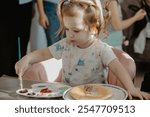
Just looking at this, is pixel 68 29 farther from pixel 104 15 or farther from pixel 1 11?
pixel 1 11

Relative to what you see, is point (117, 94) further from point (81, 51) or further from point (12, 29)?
point (12, 29)

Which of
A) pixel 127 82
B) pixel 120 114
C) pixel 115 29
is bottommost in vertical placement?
pixel 120 114

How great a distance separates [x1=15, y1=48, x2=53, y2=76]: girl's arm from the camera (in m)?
1.06

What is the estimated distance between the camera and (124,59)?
102cm

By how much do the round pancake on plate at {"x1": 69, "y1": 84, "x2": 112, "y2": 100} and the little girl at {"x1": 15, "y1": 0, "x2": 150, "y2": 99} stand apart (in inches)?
1.8

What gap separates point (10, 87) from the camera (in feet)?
3.39

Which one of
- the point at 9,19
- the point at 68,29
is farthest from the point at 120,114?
the point at 9,19

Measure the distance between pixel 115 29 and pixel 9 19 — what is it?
0.34 metres

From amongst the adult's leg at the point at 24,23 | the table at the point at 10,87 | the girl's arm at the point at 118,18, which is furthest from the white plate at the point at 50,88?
the girl's arm at the point at 118,18

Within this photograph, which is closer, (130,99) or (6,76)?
(130,99)

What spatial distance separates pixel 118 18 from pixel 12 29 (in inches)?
13.6

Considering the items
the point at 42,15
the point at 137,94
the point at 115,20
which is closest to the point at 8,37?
the point at 42,15

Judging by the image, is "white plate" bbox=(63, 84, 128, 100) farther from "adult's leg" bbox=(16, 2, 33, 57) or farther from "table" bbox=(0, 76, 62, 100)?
"adult's leg" bbox=(16, 2, 33, 57)

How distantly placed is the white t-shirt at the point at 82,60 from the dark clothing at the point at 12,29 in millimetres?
109
